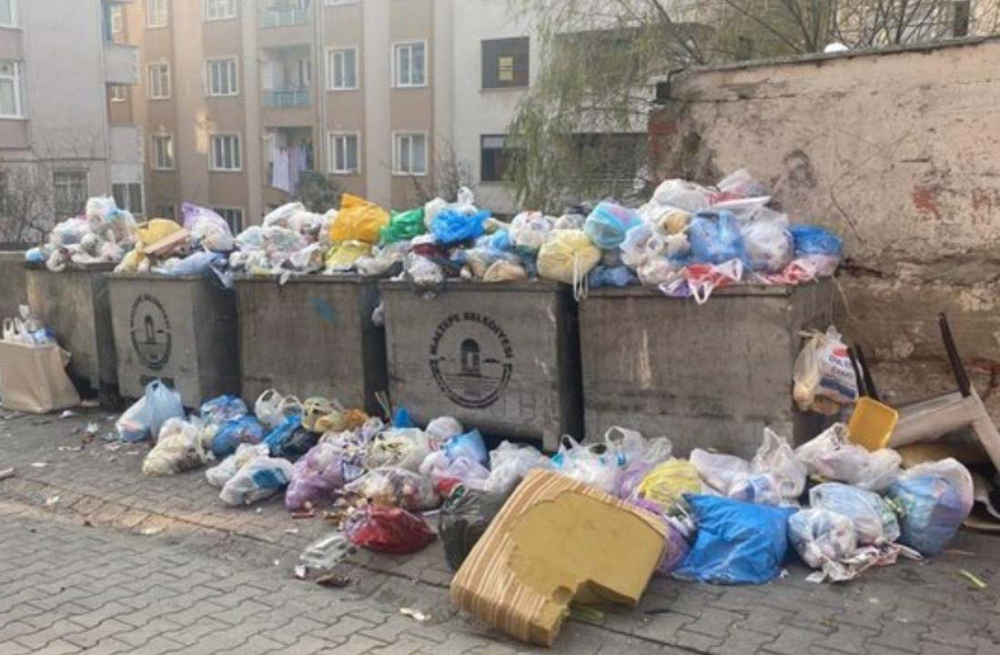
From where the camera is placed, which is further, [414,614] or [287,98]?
[287,98]

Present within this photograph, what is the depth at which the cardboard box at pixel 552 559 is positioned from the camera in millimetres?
3574

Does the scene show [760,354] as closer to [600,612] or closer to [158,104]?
[600,612]

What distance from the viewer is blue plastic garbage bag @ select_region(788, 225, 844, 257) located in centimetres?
518

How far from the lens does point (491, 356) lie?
5395 millimetres

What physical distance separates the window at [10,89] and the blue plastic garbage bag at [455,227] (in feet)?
93.4

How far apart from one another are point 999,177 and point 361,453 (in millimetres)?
3661

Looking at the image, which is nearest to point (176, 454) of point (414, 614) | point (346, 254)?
point (346, 254)

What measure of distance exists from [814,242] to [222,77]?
35.5 metres

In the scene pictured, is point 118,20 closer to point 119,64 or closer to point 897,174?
point 119,64

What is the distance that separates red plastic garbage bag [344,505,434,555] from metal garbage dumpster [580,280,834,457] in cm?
116

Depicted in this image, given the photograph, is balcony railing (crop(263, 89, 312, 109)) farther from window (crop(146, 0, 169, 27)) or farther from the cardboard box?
the cardboard box

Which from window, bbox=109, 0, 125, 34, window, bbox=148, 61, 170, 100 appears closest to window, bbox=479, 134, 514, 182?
window, bbox=148, 61, 170, 100

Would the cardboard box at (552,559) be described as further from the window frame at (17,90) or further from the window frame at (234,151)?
the window frame at (234,151)

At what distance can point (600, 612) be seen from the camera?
3.76 metres
